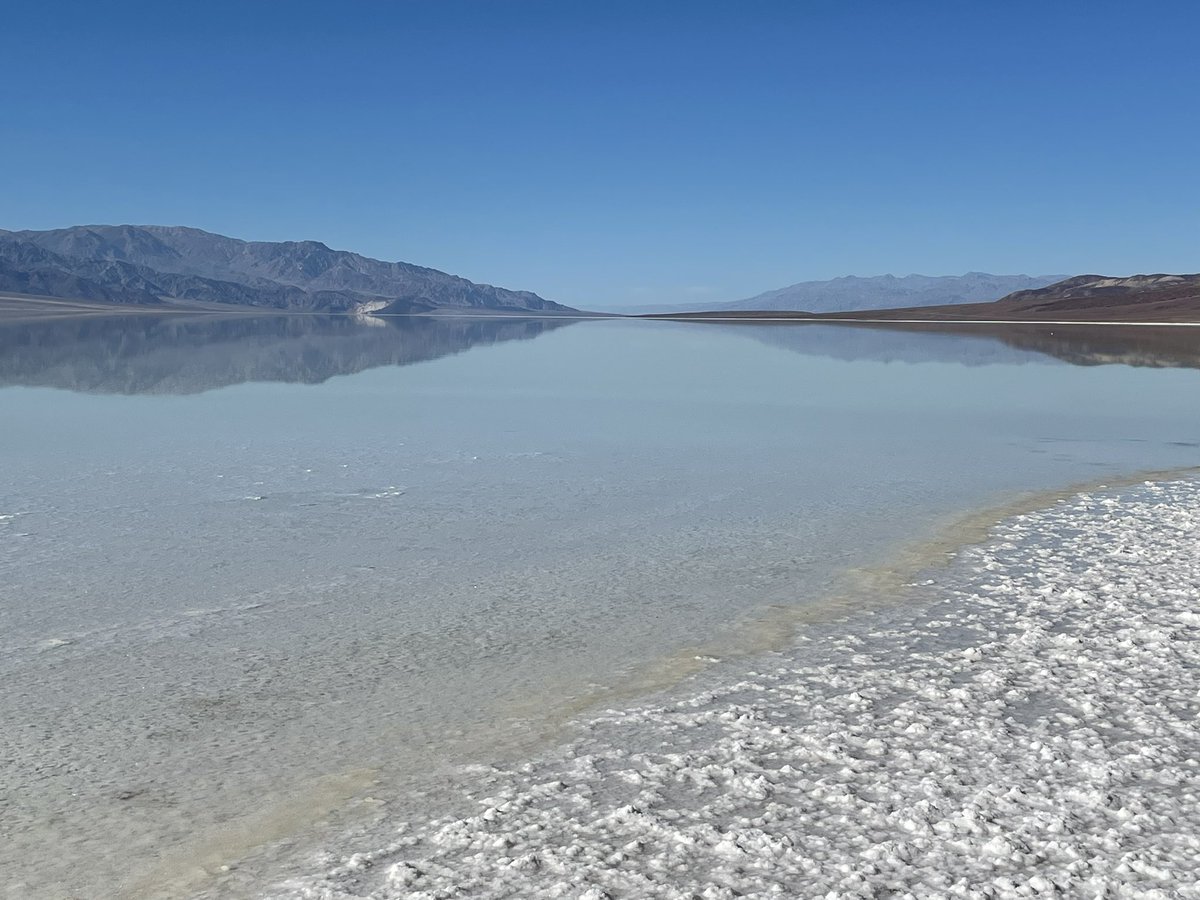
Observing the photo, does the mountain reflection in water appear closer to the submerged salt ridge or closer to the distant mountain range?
the submerged salt ridge

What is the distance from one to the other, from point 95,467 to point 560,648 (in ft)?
26.7

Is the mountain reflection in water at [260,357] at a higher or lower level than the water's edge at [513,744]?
lower

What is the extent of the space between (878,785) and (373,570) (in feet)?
14.8

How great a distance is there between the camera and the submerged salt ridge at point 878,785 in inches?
150

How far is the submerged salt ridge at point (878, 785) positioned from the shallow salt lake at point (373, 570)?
47 centimetres

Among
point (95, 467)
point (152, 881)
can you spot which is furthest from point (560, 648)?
point (95, 467)

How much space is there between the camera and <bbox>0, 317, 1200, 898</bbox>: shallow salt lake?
4555 millimetres

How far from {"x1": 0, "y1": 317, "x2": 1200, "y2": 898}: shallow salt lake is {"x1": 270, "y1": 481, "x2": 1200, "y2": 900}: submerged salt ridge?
1.53 ft

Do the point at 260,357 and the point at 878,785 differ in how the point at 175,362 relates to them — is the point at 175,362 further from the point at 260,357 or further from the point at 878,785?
the point at 878,785

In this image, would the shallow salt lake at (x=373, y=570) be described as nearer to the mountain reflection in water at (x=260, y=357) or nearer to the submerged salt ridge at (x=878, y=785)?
the submerged salt ridge at (x=878, y=785)

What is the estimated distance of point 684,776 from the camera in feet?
15.1

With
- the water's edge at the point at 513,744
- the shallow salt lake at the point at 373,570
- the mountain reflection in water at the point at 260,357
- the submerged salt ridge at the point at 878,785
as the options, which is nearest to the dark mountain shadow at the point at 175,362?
the mountain reflection in water at the point at 260,357

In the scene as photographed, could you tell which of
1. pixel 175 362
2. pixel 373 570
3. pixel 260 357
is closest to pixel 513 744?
pixel 373 570

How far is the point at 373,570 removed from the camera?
25.9 ft
